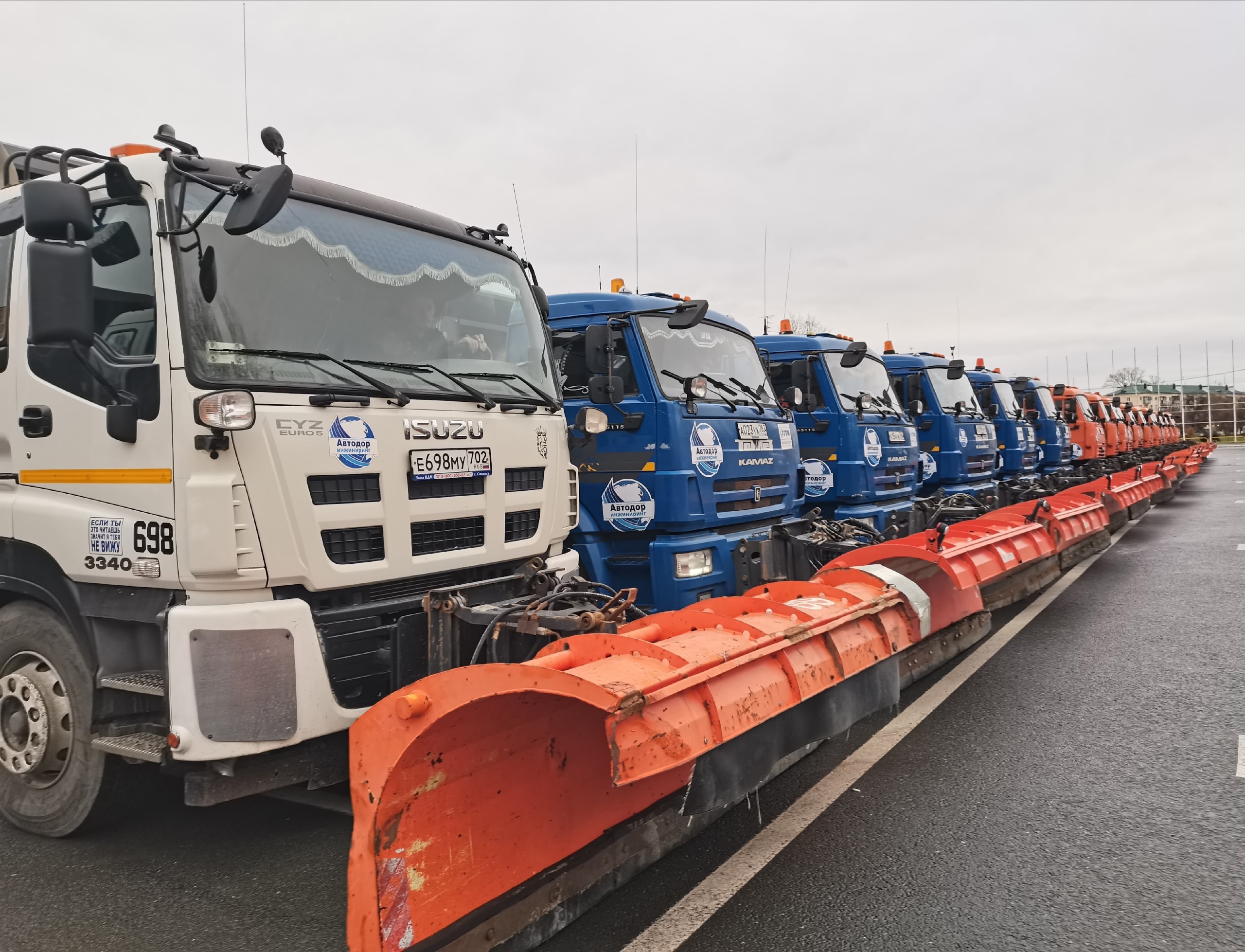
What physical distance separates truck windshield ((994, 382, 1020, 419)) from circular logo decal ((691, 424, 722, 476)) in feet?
36.1

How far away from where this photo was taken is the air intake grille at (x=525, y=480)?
4.23 metres

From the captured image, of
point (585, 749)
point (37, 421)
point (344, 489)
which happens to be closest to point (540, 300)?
point (344, 489)

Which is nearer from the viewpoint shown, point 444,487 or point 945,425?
point 444,487

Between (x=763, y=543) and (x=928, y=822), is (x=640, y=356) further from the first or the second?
(x=928, y=822)

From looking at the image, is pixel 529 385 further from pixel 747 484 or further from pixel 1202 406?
pixel 1202 406

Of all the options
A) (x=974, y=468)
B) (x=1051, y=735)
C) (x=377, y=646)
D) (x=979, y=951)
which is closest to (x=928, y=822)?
(x=979, y=951)

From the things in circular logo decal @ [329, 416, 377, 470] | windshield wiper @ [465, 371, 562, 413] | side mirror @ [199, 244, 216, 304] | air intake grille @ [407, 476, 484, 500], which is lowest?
air intake grille @ [407, 476, 484, 500]

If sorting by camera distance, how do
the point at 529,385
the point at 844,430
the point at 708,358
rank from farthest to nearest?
the point at 844,430 < the point at 708,358 < the point at 529,385

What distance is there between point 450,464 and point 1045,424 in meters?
17.9

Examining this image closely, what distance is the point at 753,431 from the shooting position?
6.86 metres

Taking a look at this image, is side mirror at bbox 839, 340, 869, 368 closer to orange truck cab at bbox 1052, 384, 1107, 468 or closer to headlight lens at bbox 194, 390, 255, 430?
headlight lens at bbox 194, 390, 255, 430

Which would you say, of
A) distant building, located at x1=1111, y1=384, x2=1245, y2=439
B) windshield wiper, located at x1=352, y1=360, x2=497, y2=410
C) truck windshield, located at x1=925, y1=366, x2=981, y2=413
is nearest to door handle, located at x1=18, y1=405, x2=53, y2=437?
windshield wiper, located at x1=352, y1=360, x2=497, y2=410

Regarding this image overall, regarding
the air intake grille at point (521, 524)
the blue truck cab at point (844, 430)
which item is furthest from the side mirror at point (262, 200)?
the blue truck cab at point (844, 430)

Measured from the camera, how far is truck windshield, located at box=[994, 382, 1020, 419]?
616 inches
